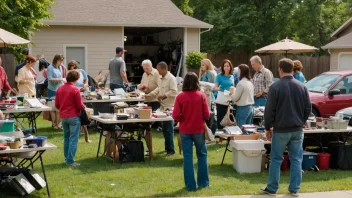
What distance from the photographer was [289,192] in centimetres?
843

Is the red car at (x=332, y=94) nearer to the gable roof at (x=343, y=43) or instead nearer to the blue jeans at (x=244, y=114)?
the blue jeans at (x=244, y=114)

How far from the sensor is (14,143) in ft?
26.3

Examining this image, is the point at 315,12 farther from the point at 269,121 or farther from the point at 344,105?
the point at 269,121

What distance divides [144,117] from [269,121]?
3.36 meters

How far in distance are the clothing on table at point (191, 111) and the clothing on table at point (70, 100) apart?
2.35 m

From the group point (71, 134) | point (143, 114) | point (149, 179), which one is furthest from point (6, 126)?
point (143, 114)

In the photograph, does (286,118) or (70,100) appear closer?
(286,118)

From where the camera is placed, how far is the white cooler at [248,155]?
32.3 ft

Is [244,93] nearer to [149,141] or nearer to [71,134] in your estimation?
[149,141]

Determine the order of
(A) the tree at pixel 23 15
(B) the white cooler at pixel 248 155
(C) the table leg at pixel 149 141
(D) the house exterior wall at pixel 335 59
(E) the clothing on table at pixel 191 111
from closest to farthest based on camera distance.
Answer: (E) the clothing on table at pixel 191 111
(B) the white cooler at pixel 248 155
(C) the table leg at pixel 149 141
(A) the tree at pixel 23 15
(D) the house exterior wall at pixel 335 59

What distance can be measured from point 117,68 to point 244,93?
491 cm

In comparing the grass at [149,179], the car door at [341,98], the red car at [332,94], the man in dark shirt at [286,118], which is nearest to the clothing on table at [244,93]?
the grass at [149,179]

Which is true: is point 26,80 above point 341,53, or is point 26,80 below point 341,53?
below

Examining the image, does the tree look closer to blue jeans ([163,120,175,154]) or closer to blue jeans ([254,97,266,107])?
blue jeans ([254,97,266,107])
